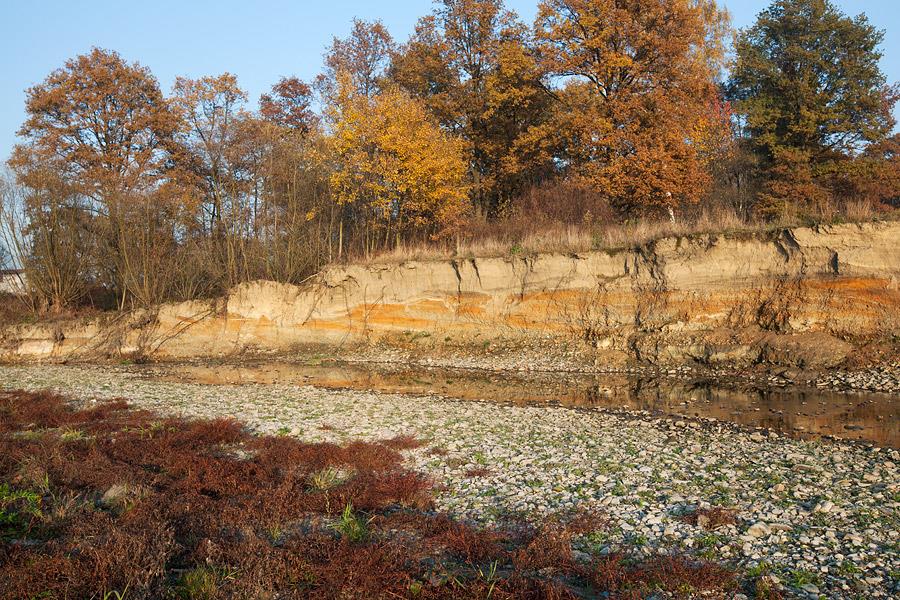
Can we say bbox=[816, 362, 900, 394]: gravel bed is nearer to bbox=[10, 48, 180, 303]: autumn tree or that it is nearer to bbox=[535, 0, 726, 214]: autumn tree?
bbox=[535, 0, 726, 214]: autumn tree

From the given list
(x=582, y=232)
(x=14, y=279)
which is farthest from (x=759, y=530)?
(x=14, y=279)

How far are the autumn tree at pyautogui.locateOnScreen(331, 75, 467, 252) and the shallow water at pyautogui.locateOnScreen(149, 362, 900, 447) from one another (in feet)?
32.3

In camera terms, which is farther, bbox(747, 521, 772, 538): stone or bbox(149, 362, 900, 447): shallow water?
bbox(149, 362, 900, 447): shallow water

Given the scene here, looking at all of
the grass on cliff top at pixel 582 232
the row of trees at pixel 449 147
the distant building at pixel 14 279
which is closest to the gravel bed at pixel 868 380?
the grass on cliff top at pixel 582 232

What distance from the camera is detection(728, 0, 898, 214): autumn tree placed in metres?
32.8

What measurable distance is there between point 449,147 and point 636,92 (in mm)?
9718

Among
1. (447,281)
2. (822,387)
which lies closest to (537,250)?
(447,281)

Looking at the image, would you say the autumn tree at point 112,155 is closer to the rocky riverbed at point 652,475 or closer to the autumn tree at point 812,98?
the rocky riverbed at point 652,475

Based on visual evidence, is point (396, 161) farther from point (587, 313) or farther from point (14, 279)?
point (14, 279)

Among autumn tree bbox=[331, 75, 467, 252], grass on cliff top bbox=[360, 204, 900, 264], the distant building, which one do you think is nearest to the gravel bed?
grass on cliff top bbox=[360, 204, 900, 264]

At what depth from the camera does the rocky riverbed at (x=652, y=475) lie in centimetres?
689

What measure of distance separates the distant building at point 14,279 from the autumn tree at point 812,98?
40827 millimetres

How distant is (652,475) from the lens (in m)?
9.86

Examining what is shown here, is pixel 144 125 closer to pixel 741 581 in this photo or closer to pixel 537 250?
pixel 537 250
